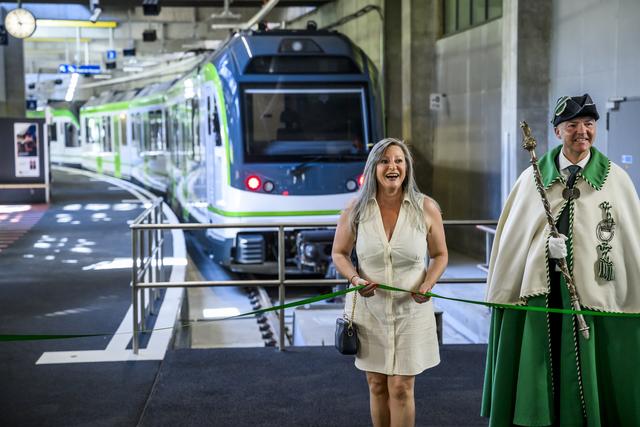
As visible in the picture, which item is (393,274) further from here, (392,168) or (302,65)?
(302,65)

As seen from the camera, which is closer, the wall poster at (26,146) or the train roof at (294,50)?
the train roof at (294,50)

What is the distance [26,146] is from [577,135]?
19997 millimetres

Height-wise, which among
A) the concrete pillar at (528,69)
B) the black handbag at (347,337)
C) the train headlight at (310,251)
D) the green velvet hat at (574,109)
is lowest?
the train headlight at (310,251)

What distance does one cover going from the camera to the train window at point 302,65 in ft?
43.0

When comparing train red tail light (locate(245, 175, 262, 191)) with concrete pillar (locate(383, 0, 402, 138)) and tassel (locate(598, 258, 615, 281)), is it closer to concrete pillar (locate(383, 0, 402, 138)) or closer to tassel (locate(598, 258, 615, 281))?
concrete pillar (locate(383, 0, 402, 138))

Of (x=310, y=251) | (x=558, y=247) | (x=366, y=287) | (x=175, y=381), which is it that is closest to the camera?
(x=558, y=247)

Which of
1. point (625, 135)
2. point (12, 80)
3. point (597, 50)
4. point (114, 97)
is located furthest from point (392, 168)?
point (114, 97)

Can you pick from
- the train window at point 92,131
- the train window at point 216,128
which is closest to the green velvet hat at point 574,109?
the train window at point 216,128

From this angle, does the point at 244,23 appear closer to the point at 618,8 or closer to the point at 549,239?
the point at 618,8

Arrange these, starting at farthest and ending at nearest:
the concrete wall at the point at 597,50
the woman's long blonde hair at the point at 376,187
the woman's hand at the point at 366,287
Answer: the concrete wall at the point at 597,50 → the woman's long blonde hair at the point at 376,187 → the woman's hand at the point at 366,287

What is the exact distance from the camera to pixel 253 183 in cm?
1298

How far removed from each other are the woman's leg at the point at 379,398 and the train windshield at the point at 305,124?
8.38m

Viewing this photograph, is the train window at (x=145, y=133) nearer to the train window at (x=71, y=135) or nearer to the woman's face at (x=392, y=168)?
the train window at (x=71, y=135)

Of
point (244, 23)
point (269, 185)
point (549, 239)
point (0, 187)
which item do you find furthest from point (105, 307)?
point (244, 23)
